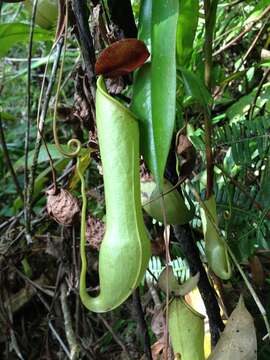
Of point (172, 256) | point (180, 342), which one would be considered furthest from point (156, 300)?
point (180, 342)

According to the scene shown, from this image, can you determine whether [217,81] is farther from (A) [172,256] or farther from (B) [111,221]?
(B) [111,221]

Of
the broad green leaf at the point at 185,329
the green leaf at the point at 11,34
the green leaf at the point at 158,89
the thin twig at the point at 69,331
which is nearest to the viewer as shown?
the green leaf at the point at 158,89

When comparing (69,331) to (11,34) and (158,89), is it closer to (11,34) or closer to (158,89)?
(11,34)

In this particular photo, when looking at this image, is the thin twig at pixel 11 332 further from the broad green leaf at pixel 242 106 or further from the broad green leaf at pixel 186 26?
the broad green leaf at pixel 186 26

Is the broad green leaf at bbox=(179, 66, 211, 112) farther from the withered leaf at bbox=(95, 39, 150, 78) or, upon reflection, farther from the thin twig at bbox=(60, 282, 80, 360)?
the thin twig at bbox=(60, 282, 80, 360)

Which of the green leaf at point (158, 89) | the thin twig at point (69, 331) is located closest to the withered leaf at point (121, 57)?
the green leaf at point (158, 89)

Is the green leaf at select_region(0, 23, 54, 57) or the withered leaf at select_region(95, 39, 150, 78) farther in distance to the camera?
the green leaf at select_region(0, 23, 54, 57)

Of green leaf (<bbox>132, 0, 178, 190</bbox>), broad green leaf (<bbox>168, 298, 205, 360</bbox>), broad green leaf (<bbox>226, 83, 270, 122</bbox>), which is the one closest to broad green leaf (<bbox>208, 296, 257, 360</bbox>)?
broad green leaf (<bbox>168, 298, 205, 360</bbox>)
